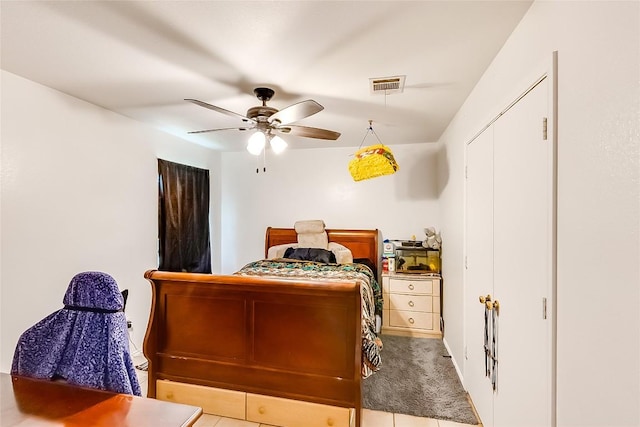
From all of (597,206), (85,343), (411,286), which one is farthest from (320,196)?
(597,206)

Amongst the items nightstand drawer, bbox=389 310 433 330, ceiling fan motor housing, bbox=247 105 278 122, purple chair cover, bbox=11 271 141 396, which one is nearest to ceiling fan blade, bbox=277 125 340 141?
ceiling fan motor housing, bbox=247 105 278 122

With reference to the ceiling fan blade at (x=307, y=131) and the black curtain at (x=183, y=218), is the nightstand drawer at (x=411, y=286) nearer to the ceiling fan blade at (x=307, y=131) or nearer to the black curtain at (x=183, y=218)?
the ceiling fan blade at (x=307, y=131)

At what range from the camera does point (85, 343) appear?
118 centimetres

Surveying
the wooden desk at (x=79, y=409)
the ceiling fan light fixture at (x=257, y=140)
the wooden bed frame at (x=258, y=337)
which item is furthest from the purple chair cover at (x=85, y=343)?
the ceiling fan light fixture at (x=257, y=140)

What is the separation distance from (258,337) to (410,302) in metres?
2.23

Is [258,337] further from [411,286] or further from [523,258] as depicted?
[411,286]

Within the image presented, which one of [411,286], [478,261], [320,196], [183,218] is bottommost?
[411,286]

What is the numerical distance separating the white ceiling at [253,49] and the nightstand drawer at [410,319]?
7.81 ft

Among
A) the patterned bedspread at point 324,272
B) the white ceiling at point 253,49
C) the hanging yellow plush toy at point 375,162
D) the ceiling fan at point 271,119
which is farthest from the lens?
the patterned bedspread at point 324,272

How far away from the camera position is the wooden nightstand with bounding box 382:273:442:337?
11.8 feet

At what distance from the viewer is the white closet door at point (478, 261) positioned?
1.92 m

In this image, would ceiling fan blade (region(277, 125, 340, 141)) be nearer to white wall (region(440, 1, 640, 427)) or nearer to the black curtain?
white wall (region(440, 1, 640, 427))

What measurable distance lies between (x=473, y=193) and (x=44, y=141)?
3316 millimetres

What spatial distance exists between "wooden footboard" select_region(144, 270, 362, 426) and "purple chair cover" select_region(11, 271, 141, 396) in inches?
34.4
